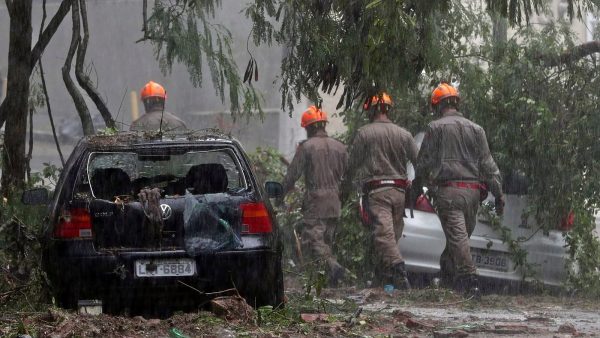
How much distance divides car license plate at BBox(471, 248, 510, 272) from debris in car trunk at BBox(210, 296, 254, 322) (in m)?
4.12

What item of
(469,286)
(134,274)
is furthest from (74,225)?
(469,286)

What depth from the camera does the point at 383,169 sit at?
11.1m

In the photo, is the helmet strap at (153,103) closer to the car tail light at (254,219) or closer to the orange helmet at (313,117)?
the orange helmet at (313,117)

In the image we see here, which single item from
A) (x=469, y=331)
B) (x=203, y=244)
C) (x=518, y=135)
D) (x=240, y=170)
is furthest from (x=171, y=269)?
(x=518, y=135)

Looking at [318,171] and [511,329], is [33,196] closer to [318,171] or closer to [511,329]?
[511,329]

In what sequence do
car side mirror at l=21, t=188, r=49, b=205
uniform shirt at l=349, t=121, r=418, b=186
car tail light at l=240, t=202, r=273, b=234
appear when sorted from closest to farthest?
car tail light at l=240, t=202, r=273, b=234 → car side mirror at l=21, t=188, r=49, b=205 → uniform shirt at l=349, t=121, r=418, b=186

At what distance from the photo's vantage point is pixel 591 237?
10.9 m

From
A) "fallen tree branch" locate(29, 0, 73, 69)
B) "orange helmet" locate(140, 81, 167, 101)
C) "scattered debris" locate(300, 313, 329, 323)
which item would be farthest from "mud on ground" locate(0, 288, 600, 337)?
"orange helmet" locate(140, 81, 167, 101)

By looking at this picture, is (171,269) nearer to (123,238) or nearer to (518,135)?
(123,238)

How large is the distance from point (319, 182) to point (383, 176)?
931mm

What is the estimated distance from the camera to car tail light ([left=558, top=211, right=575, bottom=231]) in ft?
35.6

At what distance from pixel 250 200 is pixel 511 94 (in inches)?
181

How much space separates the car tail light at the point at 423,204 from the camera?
11.0 m

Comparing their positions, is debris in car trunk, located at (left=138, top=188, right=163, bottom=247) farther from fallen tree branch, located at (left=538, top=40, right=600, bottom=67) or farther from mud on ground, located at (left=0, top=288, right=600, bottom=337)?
fallen tree branch, located at (left=538, top=40, right=600, bottom=67)
